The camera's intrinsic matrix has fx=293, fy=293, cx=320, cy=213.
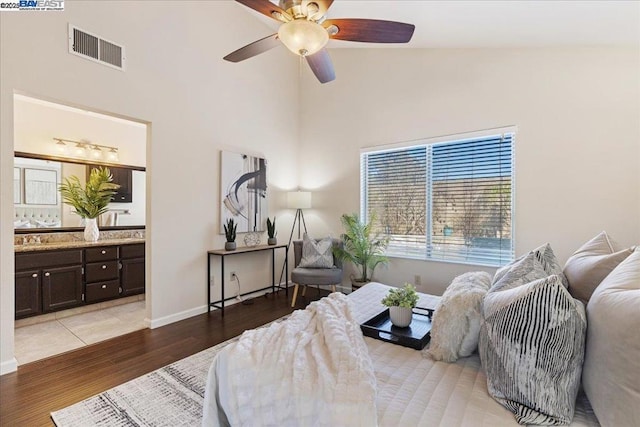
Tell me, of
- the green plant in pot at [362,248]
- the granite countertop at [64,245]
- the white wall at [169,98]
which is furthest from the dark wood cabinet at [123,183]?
the green plant in pot at [362,248]

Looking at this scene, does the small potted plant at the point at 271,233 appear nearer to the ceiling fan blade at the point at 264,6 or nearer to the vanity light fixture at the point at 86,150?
the vanity light fixture at the point at 86,150

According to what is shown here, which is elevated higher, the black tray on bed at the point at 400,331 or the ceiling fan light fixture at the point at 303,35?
the ceiling fan light fixture at the point at 303,35

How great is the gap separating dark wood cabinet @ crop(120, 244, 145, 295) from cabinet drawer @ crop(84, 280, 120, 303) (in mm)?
93

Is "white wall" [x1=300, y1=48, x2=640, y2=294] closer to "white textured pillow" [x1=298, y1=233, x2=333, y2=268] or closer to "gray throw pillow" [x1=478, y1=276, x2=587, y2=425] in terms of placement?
"white textured pillow" [x1=298, y1=233, x2=333, y2=268]

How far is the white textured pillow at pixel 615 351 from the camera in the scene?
871 millimetres

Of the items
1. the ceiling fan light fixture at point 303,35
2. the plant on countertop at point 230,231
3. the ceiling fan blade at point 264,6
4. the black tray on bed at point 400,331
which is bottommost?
the black tray on bed at point 400,331

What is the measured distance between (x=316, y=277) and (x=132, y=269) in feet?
8.66

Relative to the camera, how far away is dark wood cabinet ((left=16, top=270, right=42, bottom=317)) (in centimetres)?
316

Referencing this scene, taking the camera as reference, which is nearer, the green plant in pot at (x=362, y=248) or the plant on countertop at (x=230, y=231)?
the plant on countertop at (x=230, y=231)

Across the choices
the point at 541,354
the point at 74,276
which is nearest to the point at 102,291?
the point at 74,276

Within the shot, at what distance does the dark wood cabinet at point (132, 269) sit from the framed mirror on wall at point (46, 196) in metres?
0.65

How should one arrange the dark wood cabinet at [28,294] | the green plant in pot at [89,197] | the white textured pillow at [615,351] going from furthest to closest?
1. the green plant in pot at [89,197]
2. the dark wood cabinet at [28,294]
3. the white textured pillow at [615,351]

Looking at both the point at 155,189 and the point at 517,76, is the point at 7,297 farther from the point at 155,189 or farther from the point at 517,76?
the point at 517,76

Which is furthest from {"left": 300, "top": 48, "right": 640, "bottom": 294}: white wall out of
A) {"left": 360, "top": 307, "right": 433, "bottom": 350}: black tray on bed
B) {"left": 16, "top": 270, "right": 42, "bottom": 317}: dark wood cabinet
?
{"left": 16, "top": 270, "right": 42, "bottom": 317}: dark wood cabinet
